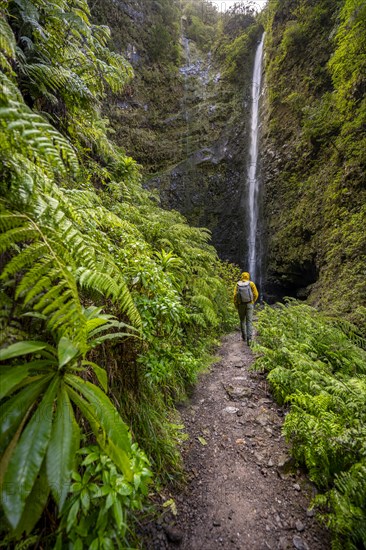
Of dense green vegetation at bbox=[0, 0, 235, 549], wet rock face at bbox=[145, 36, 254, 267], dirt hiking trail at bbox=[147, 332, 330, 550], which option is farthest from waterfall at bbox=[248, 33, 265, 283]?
dense green vegetation at bbox=[0, 0, 235, 549]

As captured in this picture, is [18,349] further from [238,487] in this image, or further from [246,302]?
[246,302]

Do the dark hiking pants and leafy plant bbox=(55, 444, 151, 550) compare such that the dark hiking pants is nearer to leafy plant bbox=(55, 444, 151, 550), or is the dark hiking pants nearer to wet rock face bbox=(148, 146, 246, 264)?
leafy plant bbox=(55, 444, 151, 550)

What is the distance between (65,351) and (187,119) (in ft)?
52.3

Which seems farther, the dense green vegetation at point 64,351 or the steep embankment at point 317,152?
the steep embankment at point 317,152

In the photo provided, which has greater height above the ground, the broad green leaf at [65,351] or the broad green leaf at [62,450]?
the broad green leaf at [65,351]

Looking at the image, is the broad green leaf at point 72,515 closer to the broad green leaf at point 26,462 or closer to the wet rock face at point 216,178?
the broad green leaf at point 26,462

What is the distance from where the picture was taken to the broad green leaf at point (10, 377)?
108 centimetres

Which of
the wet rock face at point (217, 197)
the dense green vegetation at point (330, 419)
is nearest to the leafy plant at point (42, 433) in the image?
the dense green vegetation at point (330, 419)

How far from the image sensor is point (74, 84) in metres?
3.46

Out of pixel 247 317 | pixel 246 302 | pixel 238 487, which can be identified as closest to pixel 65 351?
pixel 238 487

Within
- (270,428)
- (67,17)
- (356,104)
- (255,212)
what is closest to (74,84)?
(67,17)

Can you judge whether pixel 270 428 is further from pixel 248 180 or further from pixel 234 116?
pixel 234 116

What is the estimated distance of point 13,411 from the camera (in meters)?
1.19

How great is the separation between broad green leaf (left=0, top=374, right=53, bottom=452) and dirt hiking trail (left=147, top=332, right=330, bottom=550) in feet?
4.13
